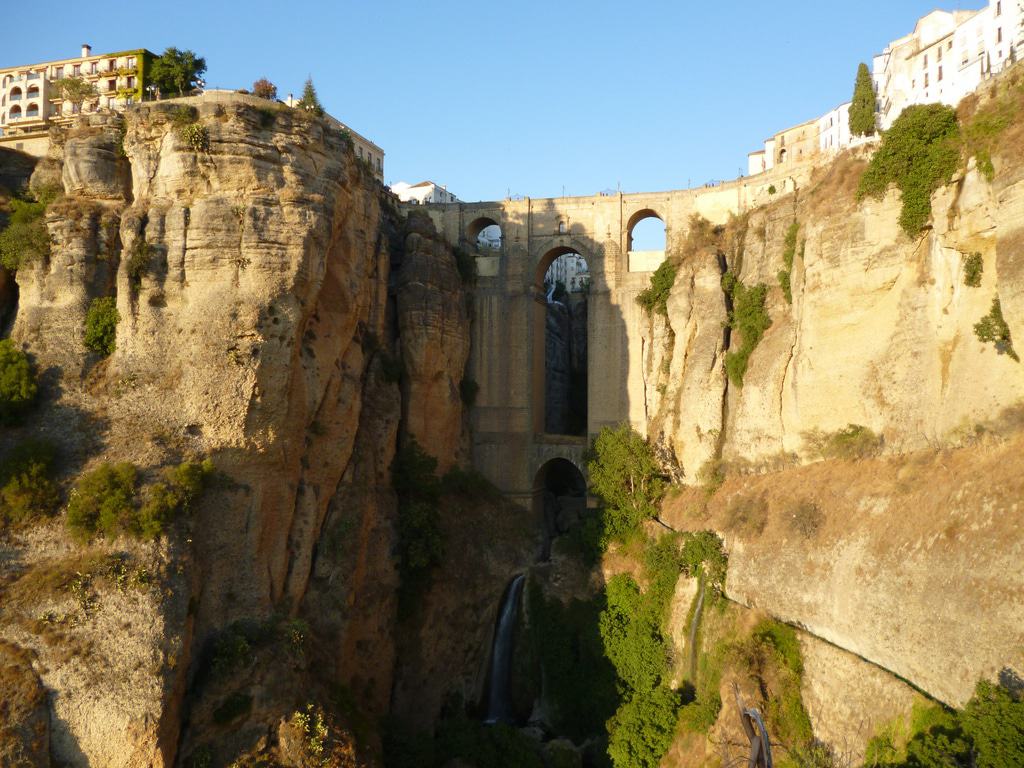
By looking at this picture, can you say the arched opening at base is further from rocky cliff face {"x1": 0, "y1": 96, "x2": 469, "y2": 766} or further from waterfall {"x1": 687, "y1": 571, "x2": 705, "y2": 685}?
rocky cliff face {"x1": 0, "y1": 96, "x2": 469, "y2": 766}

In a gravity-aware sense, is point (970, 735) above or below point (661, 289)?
below

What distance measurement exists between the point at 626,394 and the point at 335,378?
12.7 meters

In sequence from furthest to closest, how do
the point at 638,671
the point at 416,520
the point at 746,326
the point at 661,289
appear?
the point at 661,289 → the point at 746,326 → the point at 416,520 → the point at 638,671

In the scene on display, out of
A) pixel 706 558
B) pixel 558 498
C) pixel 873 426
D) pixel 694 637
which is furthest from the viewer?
pixel 558 498

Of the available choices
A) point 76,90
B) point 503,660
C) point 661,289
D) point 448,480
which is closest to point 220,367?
point 448,480

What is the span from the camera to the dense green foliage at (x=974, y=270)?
20.6 metres

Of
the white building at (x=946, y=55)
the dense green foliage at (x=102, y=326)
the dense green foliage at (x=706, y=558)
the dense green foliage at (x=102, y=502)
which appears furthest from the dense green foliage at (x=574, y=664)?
the white building at (x=946, y=55)

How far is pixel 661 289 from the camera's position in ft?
110

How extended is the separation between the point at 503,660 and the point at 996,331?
61.2 ft

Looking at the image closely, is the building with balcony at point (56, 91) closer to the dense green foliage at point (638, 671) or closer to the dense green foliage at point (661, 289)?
the dense green foliage at point (661, 289)

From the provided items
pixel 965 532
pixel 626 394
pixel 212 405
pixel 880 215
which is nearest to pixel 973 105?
pixel 880 215

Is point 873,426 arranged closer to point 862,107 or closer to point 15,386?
point 862,107

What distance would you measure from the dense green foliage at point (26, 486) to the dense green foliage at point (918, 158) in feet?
71.4

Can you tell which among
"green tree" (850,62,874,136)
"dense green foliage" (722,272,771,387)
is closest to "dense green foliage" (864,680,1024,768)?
"dense green foliage" (722,272,771,387)
